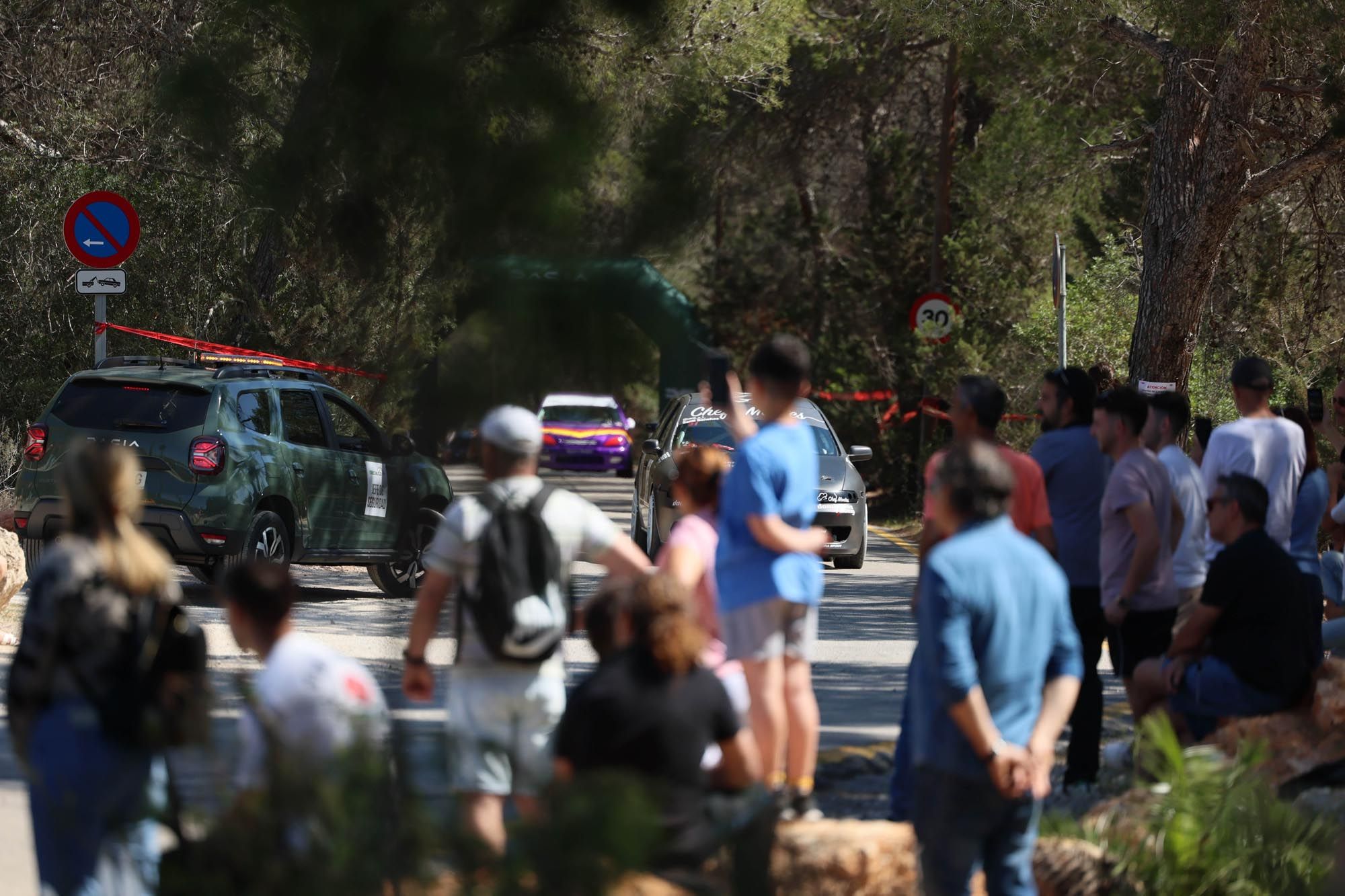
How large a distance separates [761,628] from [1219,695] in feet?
6.43

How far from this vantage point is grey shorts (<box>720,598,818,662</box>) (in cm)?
647

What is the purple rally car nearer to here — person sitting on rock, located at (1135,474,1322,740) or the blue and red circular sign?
person sitting on rock, located at (1135,474,1322,740)

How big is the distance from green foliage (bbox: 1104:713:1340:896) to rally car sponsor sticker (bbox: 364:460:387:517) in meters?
2.49

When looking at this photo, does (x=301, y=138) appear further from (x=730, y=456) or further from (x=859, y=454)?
(x=859, y=454)

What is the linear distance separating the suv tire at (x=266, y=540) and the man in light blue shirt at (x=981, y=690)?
8640 millimetres

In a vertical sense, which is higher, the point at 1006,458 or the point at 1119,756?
the point at 1006,458

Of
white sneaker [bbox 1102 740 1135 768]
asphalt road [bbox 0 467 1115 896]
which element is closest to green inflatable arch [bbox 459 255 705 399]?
asphalt road [bbox 0 467 1115 896]

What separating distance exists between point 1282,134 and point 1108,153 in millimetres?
6081

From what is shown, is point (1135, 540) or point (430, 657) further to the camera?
point (1135, 540)

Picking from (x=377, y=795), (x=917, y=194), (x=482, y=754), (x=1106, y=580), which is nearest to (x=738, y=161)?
(x=482, y=754)

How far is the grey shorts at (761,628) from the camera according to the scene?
6473 millimetres

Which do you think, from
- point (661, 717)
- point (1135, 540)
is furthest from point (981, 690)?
point (1135, 540)

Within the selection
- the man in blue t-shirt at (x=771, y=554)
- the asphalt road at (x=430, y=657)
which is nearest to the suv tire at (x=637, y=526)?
the asphalt road at (x=430, y=657)

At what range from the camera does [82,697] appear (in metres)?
4.61
